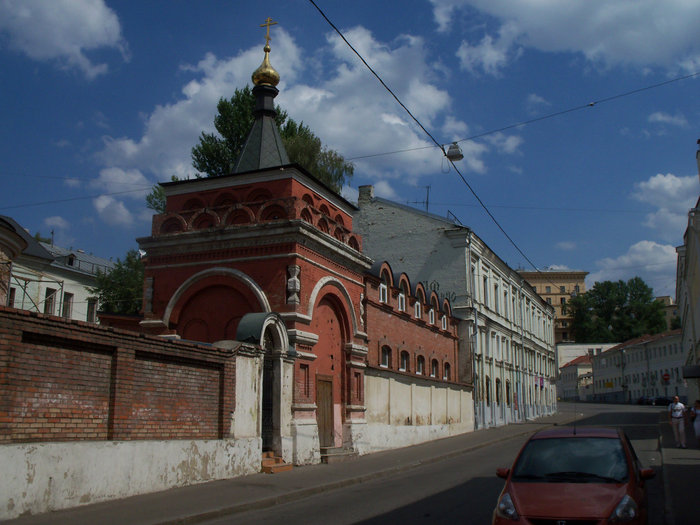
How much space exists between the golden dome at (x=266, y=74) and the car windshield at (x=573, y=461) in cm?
1650

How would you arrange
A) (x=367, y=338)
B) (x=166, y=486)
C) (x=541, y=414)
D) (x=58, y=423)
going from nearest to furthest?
(x=58, y=423) < (x=166, y=486) < (x=367, y=338) < (x=541, y=414)

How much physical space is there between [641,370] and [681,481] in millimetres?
76599

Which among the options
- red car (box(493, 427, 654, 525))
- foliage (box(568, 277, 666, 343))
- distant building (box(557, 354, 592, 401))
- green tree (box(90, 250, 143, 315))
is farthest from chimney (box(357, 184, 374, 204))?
distant building (box(557, 354, 592, 401))

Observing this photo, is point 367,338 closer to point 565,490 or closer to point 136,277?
point 565,490

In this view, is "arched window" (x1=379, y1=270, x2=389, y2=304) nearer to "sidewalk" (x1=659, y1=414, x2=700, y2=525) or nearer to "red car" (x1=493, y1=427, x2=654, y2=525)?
"sidewalk" (x1=659, y1=414, x2=700, y2=525)

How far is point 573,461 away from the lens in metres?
7.84

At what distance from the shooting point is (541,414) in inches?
2062

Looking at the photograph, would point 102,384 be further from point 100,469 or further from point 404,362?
point 404,362

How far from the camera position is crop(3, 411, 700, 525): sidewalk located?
9648 millimetres

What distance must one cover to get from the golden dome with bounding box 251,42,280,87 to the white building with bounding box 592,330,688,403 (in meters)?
60.3

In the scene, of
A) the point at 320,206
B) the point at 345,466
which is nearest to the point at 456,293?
the point at 320,206

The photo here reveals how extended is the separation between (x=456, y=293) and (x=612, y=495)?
2976 centimetres

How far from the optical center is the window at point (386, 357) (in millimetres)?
24734

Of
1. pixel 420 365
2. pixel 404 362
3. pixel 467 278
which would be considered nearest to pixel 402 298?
pixel 404 362
